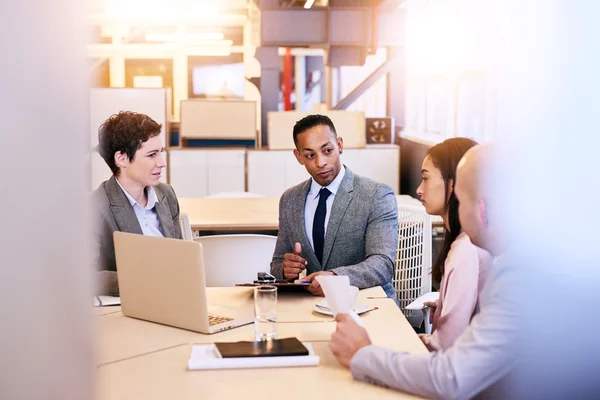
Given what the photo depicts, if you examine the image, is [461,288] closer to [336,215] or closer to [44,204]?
[336,215]

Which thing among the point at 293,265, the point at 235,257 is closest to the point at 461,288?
the point at 293,265

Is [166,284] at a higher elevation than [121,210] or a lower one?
lower

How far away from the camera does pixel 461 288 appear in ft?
6.75

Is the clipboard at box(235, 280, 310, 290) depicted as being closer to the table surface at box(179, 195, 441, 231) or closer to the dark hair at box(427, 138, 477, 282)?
the dark hair at box(427, 138, 477, 282)

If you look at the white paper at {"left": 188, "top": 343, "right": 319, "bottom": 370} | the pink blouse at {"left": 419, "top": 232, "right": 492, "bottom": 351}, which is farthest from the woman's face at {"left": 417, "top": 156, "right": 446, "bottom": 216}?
the white paper at {"left": 188, "top": 343, "right": 319, "bottom": 370}

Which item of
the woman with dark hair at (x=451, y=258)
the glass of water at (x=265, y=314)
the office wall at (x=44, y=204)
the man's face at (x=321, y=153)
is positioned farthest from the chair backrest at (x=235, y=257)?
the office wall at (x=44, y=204)

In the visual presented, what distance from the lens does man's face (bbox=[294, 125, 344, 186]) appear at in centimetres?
294

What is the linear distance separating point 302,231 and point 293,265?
1.05ft

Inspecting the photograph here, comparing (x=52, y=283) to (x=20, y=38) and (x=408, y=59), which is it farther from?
(x=408, y=59)

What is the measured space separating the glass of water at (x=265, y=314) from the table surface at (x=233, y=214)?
2298 millimetres

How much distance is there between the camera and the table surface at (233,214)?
423 centimetres

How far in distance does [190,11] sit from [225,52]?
204cm

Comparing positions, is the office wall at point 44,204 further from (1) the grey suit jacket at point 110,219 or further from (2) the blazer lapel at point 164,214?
(2) the blazer lapel at point 164,214

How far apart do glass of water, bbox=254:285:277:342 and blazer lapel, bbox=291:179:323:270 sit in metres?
1.03
